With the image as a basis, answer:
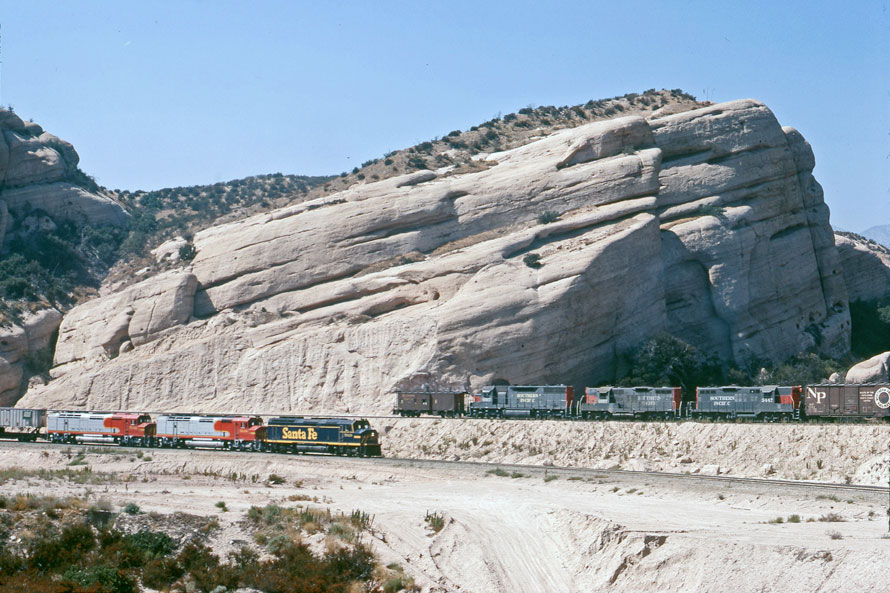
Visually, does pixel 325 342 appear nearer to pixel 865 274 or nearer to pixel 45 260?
pixel 45 260

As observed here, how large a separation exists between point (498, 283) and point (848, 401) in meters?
24.8

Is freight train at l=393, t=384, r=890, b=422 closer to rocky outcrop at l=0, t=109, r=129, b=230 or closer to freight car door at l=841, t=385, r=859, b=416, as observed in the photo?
freight car door at l=841, t=385, r=859, b=416

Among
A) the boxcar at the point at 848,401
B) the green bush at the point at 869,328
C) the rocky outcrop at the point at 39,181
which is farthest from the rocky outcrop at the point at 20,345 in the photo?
the green bush at the point at 869,328

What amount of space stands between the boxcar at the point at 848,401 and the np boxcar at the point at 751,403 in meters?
1.16

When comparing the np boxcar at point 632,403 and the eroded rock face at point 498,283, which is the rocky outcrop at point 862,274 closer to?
the eroded rock face at point 498,283

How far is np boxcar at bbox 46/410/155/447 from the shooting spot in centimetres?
5775

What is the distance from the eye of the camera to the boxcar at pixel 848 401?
4388 cm

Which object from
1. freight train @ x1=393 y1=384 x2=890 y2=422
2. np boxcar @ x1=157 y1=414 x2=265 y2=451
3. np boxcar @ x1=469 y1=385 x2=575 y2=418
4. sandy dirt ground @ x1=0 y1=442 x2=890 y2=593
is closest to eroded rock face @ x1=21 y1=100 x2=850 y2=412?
freight train @ x1=393 y1=384 x2=890 y2=422

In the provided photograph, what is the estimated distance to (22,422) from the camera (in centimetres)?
6172

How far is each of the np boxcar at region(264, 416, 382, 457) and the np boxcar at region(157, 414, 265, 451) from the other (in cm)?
139

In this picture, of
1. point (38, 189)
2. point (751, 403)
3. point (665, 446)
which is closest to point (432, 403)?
point (665, 446)

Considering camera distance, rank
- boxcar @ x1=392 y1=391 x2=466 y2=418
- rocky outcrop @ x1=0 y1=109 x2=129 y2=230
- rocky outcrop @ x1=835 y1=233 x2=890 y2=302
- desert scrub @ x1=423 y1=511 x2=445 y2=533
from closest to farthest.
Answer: desert scrub @ x1=423 y1=511 x2=445 y2=533, boxcar @ x1=392 y1=391 x2=466 y2=418, rocky outcrop @ x1=835 y1=233 x2=890 y2=302, rocky outcrop @ x1=0 y1=109 x2=129 y2=230

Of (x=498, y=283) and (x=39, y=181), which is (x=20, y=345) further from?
(x=498, y=283)

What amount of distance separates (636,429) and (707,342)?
22.1 metres
